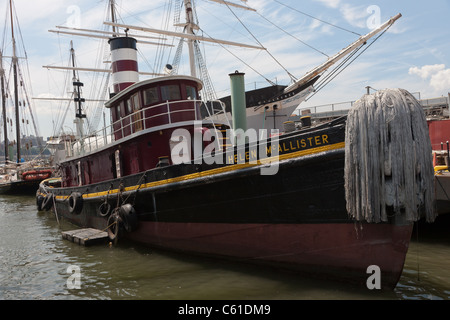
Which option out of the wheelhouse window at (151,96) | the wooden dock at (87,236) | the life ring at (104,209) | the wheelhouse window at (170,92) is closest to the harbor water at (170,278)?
the wooden dock at (87,236)

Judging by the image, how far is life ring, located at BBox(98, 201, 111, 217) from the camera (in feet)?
31.3

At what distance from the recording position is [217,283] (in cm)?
614

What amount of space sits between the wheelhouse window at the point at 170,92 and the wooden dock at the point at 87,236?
13.4ft

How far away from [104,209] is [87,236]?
835 mm

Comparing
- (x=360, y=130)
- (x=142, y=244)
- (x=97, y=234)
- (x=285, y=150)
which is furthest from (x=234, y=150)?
(x=97, y=234)

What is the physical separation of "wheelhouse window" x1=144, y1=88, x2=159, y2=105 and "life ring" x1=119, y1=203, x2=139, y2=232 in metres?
2.74

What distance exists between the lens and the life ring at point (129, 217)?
8359 millimetres

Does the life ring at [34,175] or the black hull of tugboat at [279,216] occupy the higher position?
the life ring at [34,175]

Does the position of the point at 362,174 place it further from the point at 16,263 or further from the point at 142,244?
the point at 16,263

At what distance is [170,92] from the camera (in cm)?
925

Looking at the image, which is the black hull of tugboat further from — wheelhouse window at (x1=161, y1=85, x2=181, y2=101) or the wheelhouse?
wheelhouse window at (x1=161, y1=85, x2=181, y2=101)

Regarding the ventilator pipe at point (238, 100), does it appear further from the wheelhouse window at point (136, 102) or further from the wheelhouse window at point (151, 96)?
the wheelhouse window at point (136, 102)

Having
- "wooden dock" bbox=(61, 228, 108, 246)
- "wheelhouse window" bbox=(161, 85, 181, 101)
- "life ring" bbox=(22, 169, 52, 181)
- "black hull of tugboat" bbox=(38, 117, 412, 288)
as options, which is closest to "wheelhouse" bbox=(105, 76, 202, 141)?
"wheelhouse window" bbox=(161, 85, 181, 101)
